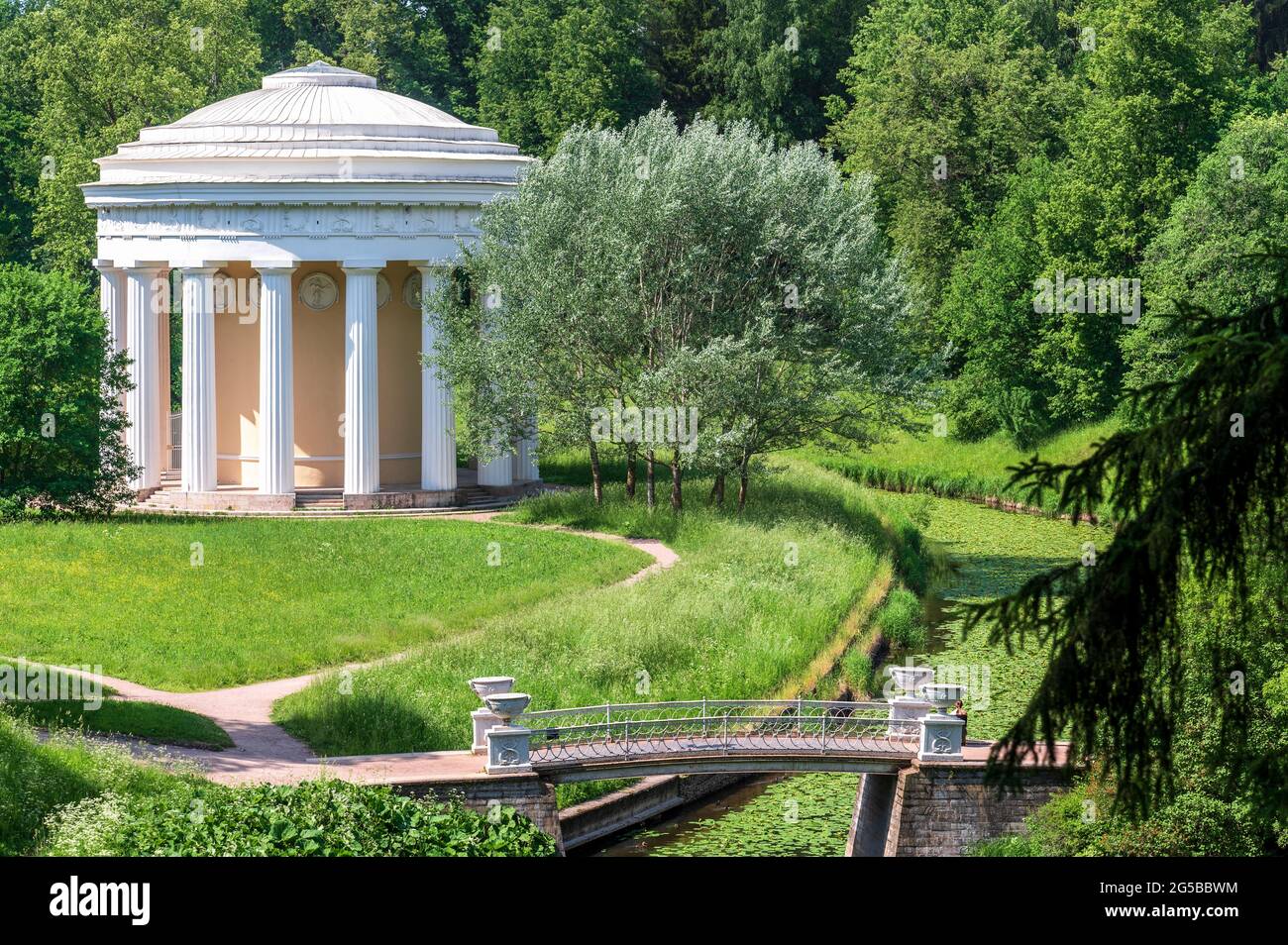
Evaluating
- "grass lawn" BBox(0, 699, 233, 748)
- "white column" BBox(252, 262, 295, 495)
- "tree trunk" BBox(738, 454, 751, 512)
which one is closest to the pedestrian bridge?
"grass lawn" BBox(0, 699, 233, 748)

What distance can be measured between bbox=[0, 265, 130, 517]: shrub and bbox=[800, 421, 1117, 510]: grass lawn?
2420cm

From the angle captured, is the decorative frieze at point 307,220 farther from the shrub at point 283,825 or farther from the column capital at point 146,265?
the shrub at point 283,825

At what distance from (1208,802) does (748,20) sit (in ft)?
215

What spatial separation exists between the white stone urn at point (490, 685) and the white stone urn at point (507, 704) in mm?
658

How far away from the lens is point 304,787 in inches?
893

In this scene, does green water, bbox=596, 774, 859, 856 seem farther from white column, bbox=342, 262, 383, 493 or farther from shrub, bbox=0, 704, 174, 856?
white column, bbox=342, 262, 383, 493

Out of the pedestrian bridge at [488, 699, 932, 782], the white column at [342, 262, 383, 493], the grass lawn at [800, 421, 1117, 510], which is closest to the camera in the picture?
the pedestrian bridge at [488, 699, 932, 782]

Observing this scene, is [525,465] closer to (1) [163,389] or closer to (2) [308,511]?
(2) [308,511]

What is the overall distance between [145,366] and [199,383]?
81.2 inches

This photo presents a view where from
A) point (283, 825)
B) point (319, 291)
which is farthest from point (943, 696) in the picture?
point (319, 291)

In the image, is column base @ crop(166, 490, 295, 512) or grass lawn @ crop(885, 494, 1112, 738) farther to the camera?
column base @ crop(166, 490, 295, 512)

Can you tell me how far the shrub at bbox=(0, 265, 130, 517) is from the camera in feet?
135
